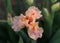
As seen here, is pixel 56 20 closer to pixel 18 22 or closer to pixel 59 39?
pixel 59 39

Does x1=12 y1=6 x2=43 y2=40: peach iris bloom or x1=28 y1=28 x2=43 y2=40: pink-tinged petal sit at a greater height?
x1=12 y1=6 x2=43 y2=40: peach iris bloom

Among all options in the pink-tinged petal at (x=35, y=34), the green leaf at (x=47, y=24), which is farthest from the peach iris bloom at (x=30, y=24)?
the green leaf at (x=47, y=24)

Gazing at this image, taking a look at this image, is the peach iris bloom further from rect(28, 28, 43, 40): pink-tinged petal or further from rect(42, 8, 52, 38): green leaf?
rect(42, 8, 52, 38): green leaf

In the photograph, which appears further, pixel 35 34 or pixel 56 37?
pixel 56 37

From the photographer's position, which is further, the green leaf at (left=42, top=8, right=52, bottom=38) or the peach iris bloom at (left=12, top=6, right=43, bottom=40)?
the green leaf at (left=42, top=8, right=52, bottom=38)

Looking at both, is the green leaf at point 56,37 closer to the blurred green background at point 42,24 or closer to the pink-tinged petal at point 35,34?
the blurred green background at point 42,24

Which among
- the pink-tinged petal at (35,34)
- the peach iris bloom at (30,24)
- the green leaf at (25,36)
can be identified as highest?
the peach iris bloom at (30,24)

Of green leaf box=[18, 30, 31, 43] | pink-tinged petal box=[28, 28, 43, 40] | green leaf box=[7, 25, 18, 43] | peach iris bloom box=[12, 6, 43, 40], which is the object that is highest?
peach iris bloom box=[12, 6, 43, 40]

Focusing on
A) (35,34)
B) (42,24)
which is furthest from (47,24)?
(35,34)

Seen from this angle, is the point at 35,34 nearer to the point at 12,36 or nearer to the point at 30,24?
the point at 30,24

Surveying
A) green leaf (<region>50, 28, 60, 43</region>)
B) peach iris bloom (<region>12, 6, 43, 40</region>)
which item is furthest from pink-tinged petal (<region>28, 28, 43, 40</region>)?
green leaf (<region>50, 28, 60, 43</region>)

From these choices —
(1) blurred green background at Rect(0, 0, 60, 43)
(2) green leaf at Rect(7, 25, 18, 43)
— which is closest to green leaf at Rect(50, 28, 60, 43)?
(1) blurred green background at Rect(0, 0, 60, 43)

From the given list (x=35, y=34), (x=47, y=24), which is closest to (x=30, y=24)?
(x=35, y=34)
